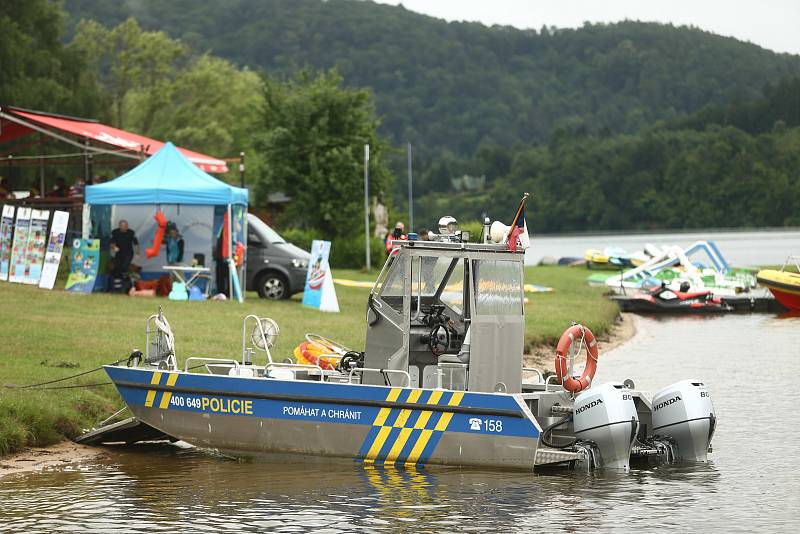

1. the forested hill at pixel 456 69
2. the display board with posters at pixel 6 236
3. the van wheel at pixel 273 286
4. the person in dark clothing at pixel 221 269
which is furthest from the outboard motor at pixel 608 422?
the forested hill at pixel 456 69

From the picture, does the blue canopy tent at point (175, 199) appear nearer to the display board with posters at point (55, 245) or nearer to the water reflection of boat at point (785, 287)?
the display board with posters at point (55, 245)

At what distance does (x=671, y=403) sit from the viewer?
14688 mm

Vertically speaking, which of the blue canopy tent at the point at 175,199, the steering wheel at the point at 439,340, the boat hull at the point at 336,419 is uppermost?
the blue canopy tent at the point at 175,199

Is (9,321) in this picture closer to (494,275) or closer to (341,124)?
(494,275)

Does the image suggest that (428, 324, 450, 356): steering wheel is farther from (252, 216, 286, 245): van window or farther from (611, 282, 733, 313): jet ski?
(611, 282, 733, 313): jet ski

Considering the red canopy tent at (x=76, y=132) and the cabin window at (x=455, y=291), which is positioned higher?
the red canopy tent at (x=76, y=132)

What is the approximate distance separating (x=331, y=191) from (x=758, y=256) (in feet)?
122

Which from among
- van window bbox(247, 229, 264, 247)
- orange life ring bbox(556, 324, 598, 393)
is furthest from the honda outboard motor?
van window bbox(247, 229, 264, 247)

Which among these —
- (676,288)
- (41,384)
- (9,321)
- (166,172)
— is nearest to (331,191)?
(676,288)

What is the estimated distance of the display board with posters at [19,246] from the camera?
29172 mm

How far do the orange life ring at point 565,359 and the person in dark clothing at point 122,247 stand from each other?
16.1 metres

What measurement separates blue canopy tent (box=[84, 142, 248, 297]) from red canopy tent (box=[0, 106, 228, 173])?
3.29m

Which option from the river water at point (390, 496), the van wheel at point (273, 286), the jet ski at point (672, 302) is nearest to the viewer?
the river water at point (390, 496)

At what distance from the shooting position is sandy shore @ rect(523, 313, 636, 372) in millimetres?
23875
